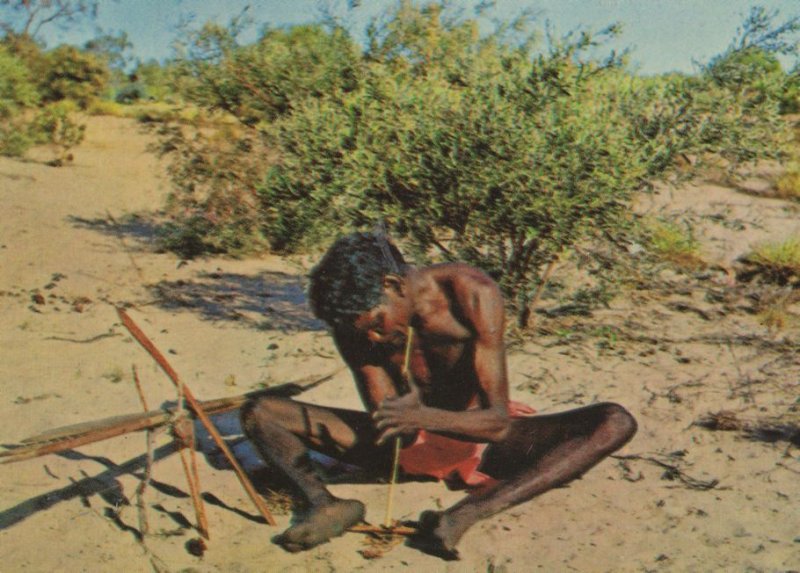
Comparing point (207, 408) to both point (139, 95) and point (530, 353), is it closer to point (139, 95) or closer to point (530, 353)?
point (530, 353)

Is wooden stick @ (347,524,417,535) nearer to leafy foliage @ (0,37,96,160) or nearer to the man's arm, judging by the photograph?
the man's arm

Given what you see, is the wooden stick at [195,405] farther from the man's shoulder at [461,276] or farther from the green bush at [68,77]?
the green bush at [68,77]

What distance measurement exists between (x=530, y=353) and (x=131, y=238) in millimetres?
6021

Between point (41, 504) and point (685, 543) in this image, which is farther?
point (41, 504)

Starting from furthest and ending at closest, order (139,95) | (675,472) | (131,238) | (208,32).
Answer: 1. (139,95)
2. (131,238)
3. (208,32)
4. (675,472)

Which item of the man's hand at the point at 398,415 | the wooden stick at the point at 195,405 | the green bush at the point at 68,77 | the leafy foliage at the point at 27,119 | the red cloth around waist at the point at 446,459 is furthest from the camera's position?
the green bush at the point at 68,77

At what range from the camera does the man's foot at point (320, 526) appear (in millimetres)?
2951

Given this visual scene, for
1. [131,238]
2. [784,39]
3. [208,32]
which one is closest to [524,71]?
[784,39]

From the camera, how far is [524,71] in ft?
16.8

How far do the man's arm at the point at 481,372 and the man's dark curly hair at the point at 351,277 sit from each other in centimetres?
30

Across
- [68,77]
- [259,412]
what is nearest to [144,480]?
[259,412]

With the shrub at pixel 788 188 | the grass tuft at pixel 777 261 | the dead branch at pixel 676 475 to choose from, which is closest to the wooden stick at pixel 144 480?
the dead branch at pixel 676 475

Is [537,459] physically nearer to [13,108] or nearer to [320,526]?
[320,526]

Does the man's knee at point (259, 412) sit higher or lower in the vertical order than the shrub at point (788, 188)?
lower
